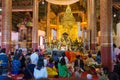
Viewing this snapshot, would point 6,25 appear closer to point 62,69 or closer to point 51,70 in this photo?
point 51,70

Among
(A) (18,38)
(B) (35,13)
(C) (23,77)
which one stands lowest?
(C) (23,77)

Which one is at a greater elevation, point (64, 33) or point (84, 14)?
point (84, 14)

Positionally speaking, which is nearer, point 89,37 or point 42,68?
point 42,68

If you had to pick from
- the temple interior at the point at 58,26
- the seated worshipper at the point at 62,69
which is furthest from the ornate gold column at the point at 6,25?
the seated worshipper at the point at 62,69

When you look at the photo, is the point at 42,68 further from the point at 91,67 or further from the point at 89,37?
the point at 89,37

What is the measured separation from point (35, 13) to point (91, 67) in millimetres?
12309

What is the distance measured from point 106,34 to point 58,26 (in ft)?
63.1

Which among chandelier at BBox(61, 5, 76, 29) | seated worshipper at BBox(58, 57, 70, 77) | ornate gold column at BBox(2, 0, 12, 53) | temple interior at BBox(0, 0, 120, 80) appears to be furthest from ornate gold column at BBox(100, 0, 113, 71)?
chandelier at BBox(61, 5, 76, 29)

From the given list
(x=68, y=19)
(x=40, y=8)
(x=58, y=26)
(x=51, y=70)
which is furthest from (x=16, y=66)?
(x=58, y=26)

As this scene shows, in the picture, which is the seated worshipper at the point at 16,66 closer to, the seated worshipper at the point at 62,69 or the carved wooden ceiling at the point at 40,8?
the seated worshipper at the point at 62,69

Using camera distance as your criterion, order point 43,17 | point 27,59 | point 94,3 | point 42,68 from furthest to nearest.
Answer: point 43,17
point 94,3
point 27,59
point 42,68

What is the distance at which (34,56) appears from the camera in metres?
12.0

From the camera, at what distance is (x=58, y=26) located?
30.8m

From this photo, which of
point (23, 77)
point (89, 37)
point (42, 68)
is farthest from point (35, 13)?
point (42, 68)
